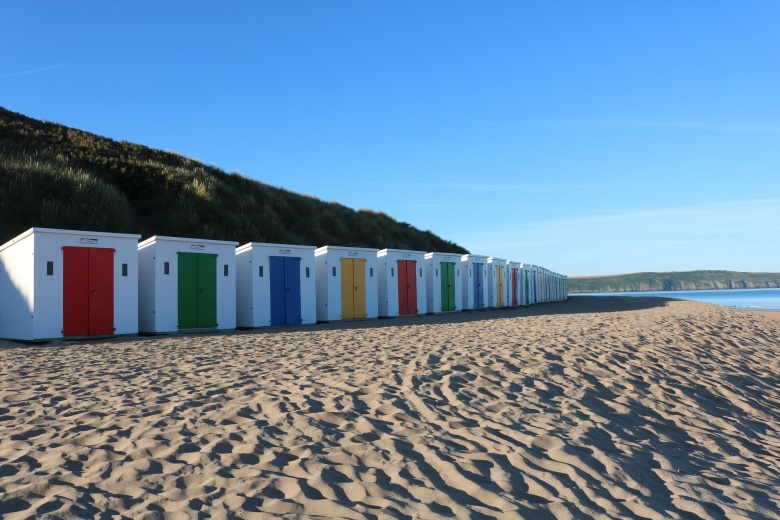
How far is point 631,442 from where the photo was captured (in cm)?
478

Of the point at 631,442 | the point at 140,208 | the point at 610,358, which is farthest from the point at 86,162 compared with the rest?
the point at 631,442

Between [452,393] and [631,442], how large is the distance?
1784 millimetres

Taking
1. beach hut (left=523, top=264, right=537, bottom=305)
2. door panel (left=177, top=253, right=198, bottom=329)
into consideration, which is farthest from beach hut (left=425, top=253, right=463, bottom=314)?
door panel (left=177, top=253, right=198, bottom=329)

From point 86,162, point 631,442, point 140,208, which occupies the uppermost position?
point 86,162

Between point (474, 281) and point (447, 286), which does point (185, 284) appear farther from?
point (474, 281)

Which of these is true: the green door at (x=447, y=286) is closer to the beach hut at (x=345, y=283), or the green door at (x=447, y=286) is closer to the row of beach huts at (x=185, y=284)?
the row of beach huts at (x=185, y=284)

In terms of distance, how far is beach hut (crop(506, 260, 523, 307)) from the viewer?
27500 millimetres

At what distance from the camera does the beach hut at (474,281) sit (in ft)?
76.6

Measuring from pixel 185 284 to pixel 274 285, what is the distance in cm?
254

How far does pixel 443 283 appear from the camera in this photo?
21.6m

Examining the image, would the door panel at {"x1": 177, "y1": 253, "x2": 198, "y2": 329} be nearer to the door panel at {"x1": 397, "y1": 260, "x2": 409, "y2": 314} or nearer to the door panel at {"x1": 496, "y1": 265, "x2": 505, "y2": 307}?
the door panel at {"x1": 397, "y1": 260, "x2": 409, "y2": 314}

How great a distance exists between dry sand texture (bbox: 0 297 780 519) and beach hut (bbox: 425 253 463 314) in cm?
1226

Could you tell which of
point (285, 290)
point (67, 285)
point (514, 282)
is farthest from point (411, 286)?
point (67, 285)

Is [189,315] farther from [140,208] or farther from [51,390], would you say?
[140,208]
